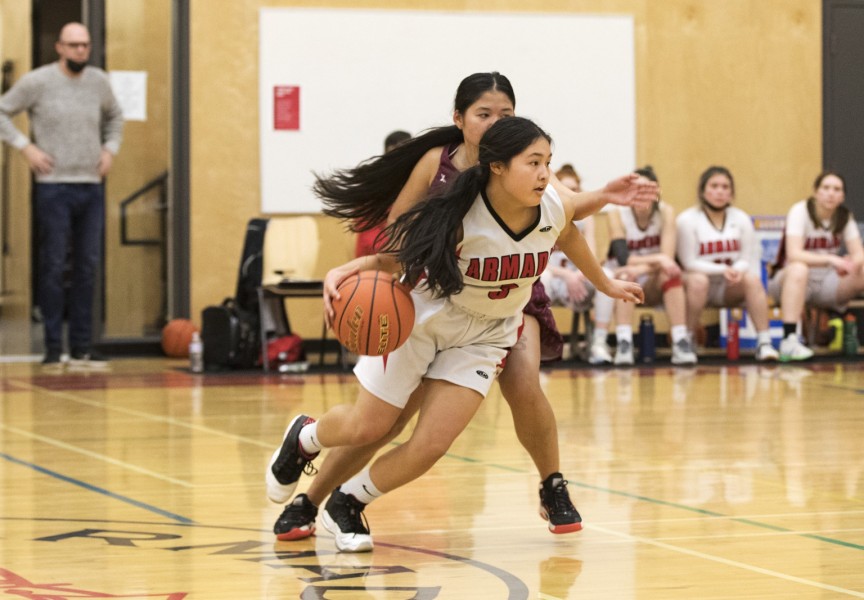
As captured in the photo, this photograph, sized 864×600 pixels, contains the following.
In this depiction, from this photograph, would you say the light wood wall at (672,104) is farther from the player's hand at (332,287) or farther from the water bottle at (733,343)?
the player's hand at (332,287)

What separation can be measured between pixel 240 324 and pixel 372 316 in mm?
6025

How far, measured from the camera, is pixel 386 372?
3.72 metres

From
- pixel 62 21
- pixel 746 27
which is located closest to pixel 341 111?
pixel 62 21

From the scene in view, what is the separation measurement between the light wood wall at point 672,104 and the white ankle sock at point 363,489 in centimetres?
699

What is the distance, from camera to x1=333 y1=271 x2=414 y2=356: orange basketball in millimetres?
3527

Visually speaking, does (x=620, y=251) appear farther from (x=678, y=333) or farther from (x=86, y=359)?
(x=86, y=359)

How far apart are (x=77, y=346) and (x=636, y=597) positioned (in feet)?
23.1

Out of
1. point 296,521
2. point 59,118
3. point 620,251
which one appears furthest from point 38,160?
point 296,521

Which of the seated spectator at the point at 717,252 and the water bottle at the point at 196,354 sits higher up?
the seated spectator at the point at 717,252

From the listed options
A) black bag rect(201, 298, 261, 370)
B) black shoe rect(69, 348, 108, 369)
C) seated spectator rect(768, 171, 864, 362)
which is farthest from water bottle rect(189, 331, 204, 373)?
seated spectator rect(768, 171, 864, 362)

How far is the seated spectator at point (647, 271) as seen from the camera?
9664mm

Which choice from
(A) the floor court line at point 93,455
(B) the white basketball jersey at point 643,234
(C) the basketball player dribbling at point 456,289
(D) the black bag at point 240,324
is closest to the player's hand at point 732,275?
(B) the white basketball jersey at point 643,234

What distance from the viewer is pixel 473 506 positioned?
4449mm

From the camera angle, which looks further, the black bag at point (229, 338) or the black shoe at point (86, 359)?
the black shoe at point (86, 359)
